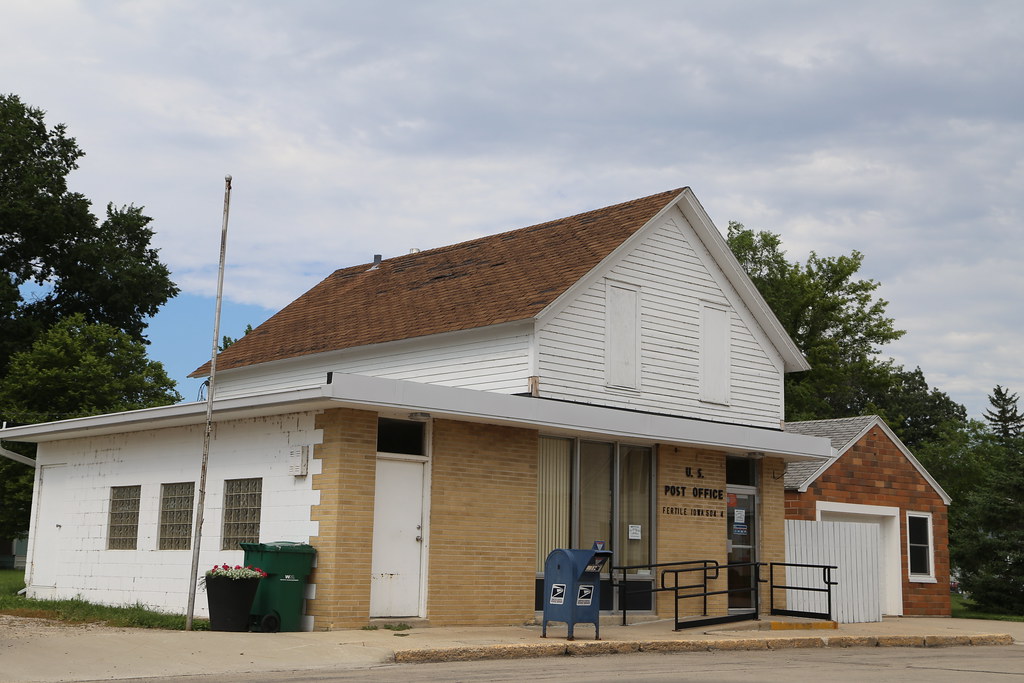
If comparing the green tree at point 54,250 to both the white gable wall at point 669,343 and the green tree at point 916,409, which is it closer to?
the white gable wall at point 669,343

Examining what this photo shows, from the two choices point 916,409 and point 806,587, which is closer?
point 806,587

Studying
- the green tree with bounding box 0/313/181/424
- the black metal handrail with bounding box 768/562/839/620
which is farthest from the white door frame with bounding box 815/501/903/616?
the green tree with bounding box 0/313/181/424

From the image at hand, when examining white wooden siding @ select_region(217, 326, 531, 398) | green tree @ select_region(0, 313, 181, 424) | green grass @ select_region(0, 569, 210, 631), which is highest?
green tree @ select_region(0, 313, 181, 424)

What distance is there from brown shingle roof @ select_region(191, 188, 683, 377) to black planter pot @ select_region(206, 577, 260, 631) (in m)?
6.67

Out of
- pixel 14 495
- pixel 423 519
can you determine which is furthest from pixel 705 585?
pixel 14 495

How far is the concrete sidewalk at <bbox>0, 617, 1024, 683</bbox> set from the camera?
11328 mm

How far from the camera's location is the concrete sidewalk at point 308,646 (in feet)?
37.2

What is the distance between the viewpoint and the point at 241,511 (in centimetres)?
1681

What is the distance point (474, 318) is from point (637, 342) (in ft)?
10.0

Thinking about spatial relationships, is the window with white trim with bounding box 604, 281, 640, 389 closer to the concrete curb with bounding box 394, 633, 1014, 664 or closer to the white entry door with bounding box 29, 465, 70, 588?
the concrete curb with bounding box 394, 633, 1014, 664

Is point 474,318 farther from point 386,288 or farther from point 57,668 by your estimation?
point 57,668

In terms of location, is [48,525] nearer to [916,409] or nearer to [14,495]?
[14,495]

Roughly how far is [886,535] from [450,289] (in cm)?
1159

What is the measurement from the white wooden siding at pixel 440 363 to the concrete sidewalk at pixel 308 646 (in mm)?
4550
